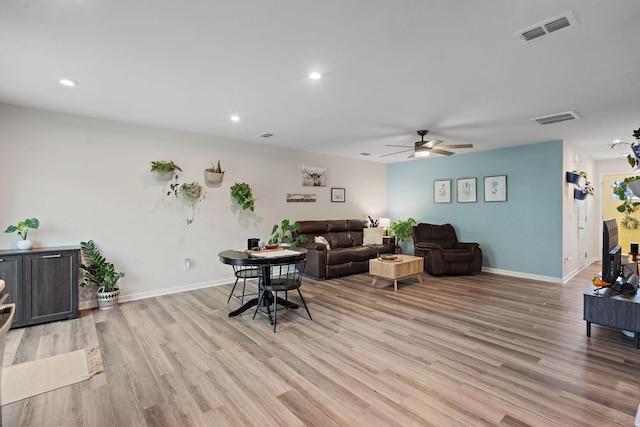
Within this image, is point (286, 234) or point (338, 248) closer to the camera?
point (286, 234)

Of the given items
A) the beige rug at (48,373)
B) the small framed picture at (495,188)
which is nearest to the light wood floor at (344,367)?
the beige rug at (48,373)

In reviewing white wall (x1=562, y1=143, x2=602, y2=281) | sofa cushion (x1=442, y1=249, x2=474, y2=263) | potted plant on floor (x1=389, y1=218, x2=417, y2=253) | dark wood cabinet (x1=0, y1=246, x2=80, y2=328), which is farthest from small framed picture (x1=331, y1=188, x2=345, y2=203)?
dark wood cabinet (x1=0, y1=246, x2=80, y2=328)

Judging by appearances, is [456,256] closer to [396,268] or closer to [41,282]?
[396,268]

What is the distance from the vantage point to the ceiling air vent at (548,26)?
187 cm

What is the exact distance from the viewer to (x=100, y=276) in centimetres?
385

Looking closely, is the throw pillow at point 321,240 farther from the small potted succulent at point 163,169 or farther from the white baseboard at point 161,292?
the small potted succulent at point 163,169

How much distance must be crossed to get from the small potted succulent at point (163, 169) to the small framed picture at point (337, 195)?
129 inches

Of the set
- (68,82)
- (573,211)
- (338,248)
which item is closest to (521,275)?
(573,211)

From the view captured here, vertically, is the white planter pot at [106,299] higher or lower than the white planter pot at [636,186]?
lower

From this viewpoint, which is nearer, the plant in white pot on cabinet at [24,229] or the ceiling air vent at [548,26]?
the ceiling air vent at [548,26]

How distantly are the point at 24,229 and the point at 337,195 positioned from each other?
5102mm

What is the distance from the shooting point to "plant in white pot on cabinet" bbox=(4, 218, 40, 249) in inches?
133

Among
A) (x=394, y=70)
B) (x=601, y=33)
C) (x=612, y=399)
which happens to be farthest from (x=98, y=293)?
(x=601, y=33)

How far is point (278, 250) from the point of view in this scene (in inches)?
140
